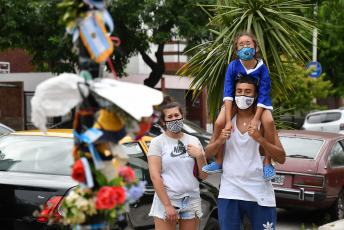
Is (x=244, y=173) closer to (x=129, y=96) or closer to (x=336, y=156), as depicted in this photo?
(x=129, y=96)

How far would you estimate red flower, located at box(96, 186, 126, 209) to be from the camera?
8.52ft

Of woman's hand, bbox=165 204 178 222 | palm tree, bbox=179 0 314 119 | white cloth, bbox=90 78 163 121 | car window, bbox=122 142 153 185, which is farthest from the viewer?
car window, bbox=122 142 153 185

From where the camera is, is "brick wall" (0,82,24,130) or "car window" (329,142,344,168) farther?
"brick wall" (0,82,24,130)

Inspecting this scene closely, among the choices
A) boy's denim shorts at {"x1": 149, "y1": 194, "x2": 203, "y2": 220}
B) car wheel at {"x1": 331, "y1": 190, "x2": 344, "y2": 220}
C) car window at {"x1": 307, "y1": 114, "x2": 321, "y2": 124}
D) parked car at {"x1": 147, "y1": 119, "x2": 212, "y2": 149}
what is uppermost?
boy's denim shorts at {"x1": 149, "y1": 194, "x2": 203, "y2": 220}

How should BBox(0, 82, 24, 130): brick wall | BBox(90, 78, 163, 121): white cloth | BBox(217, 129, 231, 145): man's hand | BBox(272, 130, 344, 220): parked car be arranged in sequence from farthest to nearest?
BBox(0, 82, 24, 130): brick wall
BBox(272, 130, 344, 220): parked car
BBox(217, 129, 231, 145): man's hand
BBox(90, 78, 163, 121): white cloth

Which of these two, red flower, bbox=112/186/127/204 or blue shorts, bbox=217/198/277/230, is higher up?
red flower, bbox=112/186/127/204

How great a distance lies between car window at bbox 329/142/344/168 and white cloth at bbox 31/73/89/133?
24.5ft

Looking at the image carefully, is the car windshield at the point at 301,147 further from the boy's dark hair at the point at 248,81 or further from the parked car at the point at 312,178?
the boy's dark hair at the point at 248,81

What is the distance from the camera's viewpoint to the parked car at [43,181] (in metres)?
4.98

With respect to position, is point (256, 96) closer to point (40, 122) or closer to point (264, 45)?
point (264, 45)

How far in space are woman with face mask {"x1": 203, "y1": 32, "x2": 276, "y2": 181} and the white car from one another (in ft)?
63.9

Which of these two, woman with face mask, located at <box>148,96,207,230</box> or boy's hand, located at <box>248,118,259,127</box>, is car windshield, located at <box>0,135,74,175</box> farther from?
boy's hand, located at <box>248,118,259,127</box>

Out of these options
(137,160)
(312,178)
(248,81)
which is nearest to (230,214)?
(248,81)

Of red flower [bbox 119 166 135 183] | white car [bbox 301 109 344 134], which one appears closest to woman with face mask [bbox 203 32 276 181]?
red flower [bbox 119 166 135 183]
